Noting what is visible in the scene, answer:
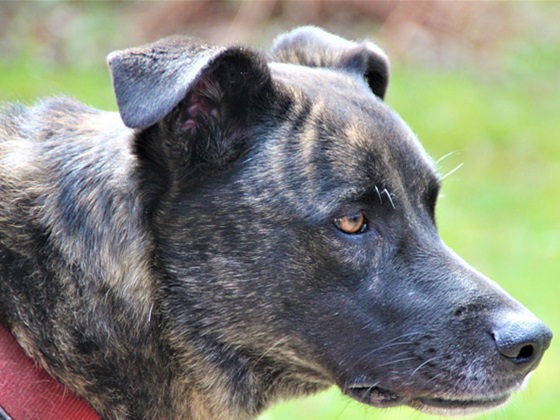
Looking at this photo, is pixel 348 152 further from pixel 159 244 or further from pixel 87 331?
pixel 87 331

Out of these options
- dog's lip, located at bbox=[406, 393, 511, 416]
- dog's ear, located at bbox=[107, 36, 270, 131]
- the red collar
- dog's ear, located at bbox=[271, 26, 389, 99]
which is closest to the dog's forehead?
dog's ear, located at bbox=[107, 36, 270, 131]

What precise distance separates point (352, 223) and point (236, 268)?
0.44 meters

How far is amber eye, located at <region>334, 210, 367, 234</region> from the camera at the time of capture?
11.3 ft

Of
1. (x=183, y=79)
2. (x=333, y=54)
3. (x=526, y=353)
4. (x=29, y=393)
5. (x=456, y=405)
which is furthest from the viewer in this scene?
(x=333, y=54)

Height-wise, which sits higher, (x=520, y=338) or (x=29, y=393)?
(x=520, y=338)

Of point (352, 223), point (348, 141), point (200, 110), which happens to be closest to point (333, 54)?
point (348, 141)

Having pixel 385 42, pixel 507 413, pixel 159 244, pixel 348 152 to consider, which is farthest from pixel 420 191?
pixel 385 42

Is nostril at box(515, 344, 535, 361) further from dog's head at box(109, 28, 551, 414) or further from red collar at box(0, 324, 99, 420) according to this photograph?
red collar at box(0, 324, 99, 420)

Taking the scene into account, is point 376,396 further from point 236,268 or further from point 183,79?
point 183,79

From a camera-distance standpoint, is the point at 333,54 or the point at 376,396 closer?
the point at 376,396

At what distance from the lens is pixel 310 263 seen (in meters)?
3.43

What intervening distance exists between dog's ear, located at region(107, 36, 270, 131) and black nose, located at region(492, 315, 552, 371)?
1216 millimetres

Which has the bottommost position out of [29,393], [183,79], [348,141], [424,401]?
[424,401]

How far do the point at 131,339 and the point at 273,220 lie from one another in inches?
25.2
